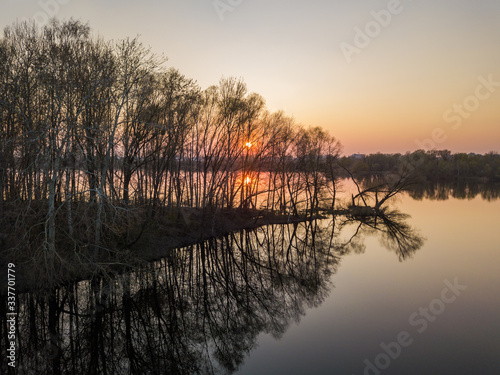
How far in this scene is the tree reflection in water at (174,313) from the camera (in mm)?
11242

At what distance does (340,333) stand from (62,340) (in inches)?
454

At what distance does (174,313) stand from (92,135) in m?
12.9

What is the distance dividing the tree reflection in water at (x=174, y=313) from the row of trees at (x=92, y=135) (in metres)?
2.93

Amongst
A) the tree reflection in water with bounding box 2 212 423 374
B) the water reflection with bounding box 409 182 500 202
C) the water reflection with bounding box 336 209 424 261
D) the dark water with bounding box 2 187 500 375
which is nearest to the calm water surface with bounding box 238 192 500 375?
the dark water with bounding box 2 187 500 375

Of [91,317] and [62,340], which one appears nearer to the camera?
[62,340]

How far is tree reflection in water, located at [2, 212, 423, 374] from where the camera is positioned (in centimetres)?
1124

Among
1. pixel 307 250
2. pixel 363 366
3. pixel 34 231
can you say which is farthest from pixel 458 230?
pixel 34 231

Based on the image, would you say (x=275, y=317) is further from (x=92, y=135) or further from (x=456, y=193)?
(x=456, y=193)

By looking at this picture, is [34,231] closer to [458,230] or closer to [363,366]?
[363,366]

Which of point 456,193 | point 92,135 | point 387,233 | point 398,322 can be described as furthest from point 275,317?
point 456,193

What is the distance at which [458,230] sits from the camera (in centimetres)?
3788

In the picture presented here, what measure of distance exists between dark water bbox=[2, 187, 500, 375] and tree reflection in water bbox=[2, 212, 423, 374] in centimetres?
6

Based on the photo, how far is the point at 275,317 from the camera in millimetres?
15312

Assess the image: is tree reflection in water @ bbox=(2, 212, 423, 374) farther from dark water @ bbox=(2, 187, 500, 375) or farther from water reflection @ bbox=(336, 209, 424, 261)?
water reflection @ bbox=(336, 209, 424, 261)
